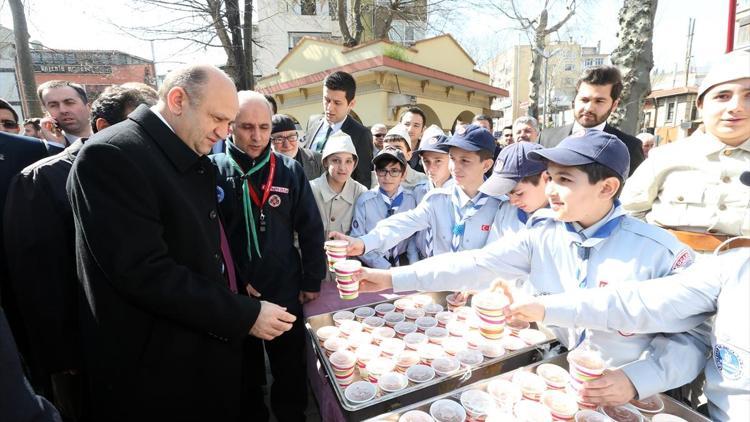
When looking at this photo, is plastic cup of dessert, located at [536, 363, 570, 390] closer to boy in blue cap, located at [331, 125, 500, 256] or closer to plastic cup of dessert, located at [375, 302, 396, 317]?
plastic cup of dessert, located at [375, 302, 396, 317]

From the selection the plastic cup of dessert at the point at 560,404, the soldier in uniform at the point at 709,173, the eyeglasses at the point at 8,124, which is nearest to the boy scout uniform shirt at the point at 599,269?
the plastic cup of dessert at the point at 560,404

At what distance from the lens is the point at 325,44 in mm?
12930

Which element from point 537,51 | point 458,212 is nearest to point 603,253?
point 458,212

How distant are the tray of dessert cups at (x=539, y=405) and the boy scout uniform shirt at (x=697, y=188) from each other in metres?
1.25

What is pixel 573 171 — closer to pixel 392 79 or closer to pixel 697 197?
pixel 697 197

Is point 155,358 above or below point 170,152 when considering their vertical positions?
below

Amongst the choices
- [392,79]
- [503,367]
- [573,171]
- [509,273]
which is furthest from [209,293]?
[392,79]

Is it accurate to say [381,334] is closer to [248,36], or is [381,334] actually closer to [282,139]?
[282,139]

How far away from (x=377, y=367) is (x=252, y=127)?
1.67 meters

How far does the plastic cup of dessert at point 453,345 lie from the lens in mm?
1786

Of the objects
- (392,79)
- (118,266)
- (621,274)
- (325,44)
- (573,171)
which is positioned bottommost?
(621,274)

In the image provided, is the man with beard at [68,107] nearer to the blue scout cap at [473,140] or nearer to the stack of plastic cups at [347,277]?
the stack of plastic cups at [347,277]

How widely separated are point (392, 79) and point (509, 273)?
10.7 metres

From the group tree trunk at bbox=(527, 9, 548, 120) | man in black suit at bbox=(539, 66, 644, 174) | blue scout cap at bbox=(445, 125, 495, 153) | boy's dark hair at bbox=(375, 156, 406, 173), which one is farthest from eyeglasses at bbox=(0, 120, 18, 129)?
tree trunk at bbox=(527, 9, 548, 120)
